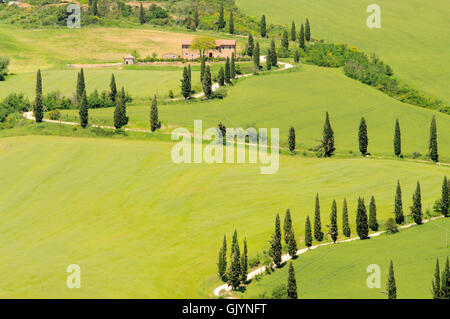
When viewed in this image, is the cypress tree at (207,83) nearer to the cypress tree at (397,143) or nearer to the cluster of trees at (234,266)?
the cypress tree at (397,143)

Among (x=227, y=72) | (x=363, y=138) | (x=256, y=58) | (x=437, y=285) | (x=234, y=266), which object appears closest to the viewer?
(x=437, y=285)

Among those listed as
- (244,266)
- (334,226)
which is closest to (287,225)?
(334,226)

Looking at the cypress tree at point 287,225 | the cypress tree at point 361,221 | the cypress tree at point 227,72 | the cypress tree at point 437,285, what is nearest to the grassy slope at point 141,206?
the cypress tree at point 287,225

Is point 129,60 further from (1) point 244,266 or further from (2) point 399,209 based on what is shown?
(1) point 244,266

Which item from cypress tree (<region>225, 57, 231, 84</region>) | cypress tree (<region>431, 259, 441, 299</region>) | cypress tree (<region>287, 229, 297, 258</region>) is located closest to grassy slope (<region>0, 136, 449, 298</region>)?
cypress tree (<region>287, 229, 297, 258</region>)
